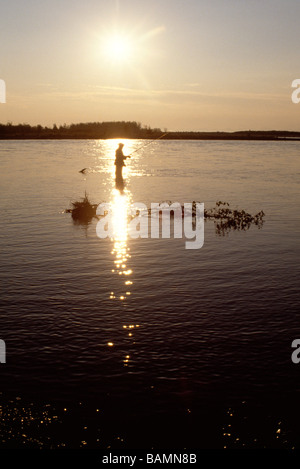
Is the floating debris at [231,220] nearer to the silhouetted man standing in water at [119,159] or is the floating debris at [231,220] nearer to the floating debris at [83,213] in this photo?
the floating debris at [83,213]

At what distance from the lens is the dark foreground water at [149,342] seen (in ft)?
24.8

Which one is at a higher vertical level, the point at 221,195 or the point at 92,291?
the point at 221,195

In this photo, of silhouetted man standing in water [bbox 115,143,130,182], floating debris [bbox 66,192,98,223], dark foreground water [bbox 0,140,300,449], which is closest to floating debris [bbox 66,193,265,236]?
floating debris [bbox 66,192,98,223]

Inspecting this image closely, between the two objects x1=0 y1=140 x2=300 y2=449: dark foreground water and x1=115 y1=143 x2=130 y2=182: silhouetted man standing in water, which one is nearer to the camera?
x1=0 y1=140 x2=300 y2=449: dark foreground water

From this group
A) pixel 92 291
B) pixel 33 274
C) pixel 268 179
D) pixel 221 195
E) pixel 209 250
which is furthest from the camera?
pixel 268 179

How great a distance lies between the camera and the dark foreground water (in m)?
7.55

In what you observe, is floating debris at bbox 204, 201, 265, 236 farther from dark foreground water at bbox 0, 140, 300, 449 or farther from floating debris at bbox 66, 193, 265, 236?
dark foreground water at bbox 0, 140, 300, 449

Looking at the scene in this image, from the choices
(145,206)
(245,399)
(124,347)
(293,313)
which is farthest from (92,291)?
(145,206)

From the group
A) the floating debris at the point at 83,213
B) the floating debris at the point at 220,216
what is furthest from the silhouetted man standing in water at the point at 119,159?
the floating debris at the point at 83,213

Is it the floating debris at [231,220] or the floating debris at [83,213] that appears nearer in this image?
the floating debris at [231,220]

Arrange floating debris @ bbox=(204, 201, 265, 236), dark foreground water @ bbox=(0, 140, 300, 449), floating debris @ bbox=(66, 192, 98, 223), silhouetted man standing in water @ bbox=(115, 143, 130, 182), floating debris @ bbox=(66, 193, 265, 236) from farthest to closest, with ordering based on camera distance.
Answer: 1. silhouetted man standing in water @ bbox=(115, 143, 130, 182)
2. floating debris @ bbox=(66, 192, 98, 223)
3. floating debris @ bbox=(66, 193, 265, 236)
4. floating debris @ bbox=(204, 201, 265, 236)
5. dark foreground water @ bbox=(0, 140, 300, 449)
